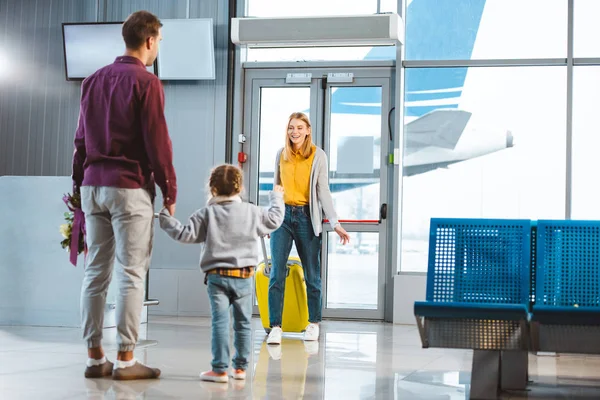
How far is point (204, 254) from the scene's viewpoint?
11.3ft

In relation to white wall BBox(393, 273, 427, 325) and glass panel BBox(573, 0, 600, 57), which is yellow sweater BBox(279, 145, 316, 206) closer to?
white wall BBox(393, 273, 427, 325)

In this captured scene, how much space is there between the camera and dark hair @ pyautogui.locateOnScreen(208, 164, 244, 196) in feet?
11.5

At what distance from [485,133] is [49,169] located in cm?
418

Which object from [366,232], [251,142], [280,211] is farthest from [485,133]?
[280,211]

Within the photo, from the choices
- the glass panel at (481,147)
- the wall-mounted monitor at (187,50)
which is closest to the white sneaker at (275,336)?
the glass panel at (481,147)

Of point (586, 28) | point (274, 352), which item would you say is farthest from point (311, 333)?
point (586, 28)

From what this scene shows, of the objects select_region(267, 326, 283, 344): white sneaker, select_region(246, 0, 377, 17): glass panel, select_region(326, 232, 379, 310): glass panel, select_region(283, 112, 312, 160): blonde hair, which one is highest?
select_region(246, 0, 377, 17): glass panel

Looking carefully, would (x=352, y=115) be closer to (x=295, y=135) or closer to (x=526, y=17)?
(x=526, y=17)

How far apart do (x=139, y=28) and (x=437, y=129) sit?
4361 mm

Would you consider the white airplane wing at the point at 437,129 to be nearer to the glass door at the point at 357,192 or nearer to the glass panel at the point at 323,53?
the glass door at the point at 357,192

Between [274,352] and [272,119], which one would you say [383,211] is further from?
[274,352]

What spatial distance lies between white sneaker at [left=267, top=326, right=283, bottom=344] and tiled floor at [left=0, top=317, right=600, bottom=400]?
7 centimetres

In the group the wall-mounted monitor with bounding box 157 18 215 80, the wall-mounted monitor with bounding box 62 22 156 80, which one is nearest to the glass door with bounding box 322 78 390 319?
the wall-mounted monitor with bounding box 157 18 215 80

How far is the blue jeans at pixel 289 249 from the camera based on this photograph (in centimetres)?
515
